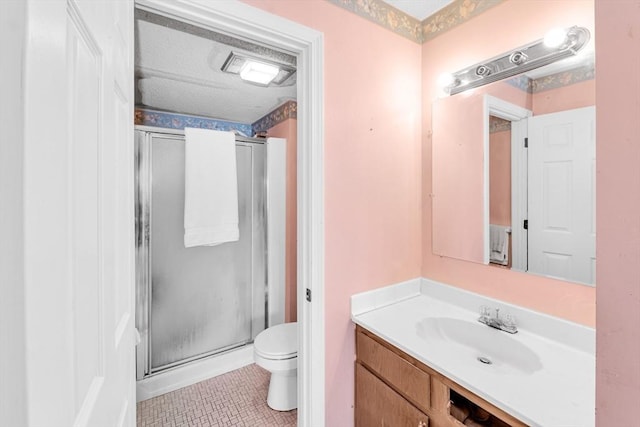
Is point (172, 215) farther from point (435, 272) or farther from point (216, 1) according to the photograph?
point (435, 272)

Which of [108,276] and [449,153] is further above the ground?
[449,153]

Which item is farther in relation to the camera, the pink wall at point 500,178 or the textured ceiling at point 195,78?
the textured ceiling at point 195,78

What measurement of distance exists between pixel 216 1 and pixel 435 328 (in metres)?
1.67

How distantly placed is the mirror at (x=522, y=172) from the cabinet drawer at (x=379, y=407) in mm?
757

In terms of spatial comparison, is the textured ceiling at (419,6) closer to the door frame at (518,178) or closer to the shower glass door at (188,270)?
the door frame at (518,178)

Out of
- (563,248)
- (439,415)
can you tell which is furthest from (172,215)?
(563,248)

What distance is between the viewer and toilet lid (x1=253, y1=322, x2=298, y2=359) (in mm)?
1730

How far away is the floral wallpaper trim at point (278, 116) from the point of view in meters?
2.71

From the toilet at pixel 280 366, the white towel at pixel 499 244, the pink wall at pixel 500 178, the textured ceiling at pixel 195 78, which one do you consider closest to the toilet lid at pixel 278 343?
the toilet at pixel 280 366

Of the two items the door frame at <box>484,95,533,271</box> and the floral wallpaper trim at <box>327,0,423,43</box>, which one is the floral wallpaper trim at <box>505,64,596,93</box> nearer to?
the door frame at <box>484,95,533,271</box>

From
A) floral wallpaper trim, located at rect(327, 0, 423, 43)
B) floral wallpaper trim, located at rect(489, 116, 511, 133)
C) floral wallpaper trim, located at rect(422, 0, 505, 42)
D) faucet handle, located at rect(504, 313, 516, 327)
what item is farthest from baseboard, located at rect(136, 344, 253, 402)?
floral wallpaper trim, located at rect(422, 0, 505, 42)

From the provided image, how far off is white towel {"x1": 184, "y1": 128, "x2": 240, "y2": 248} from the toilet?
34.2 inches

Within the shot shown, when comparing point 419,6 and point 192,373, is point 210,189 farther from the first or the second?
point 419,6

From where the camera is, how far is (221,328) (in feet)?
7.53
